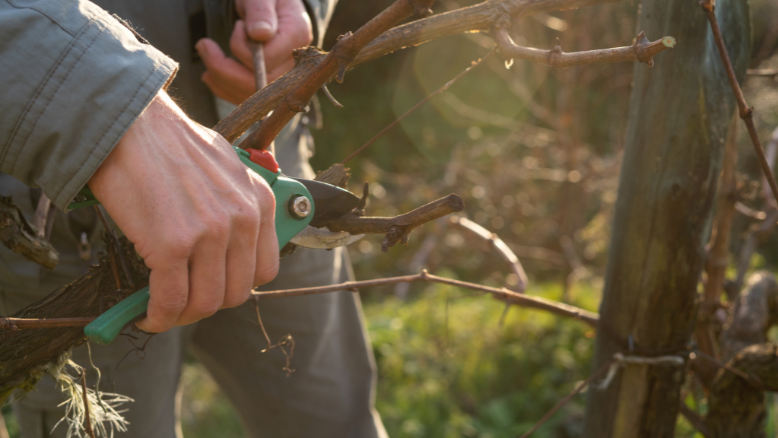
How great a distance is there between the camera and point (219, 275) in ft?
2.47

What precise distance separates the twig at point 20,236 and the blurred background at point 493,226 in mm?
906

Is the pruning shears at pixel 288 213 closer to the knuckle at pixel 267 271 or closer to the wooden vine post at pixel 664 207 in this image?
the knuckle at pixel 267 271

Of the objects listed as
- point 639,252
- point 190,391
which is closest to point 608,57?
point 639,252

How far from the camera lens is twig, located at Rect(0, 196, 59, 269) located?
1.01 m

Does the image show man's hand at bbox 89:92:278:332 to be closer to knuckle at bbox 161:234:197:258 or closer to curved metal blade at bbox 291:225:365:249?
knuckle at bbox 161:234:197:258

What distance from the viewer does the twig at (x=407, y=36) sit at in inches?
37.9

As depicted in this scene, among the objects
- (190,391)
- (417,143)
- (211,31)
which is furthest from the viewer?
(417,143)

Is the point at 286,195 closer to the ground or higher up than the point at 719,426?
higher up

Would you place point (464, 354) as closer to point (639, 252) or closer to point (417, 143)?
point (639, 252)

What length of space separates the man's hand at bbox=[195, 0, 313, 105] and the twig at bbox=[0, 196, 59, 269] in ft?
1.89

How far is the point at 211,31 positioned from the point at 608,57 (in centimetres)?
106

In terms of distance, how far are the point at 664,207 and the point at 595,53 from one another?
63cm

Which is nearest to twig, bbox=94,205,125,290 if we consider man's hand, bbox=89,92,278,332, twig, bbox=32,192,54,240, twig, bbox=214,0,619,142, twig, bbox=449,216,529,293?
man's hand, bbox=89,92,278,332

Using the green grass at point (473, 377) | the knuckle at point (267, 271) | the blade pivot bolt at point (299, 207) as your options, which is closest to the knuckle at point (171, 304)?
the knuckle at point (267, 271)
